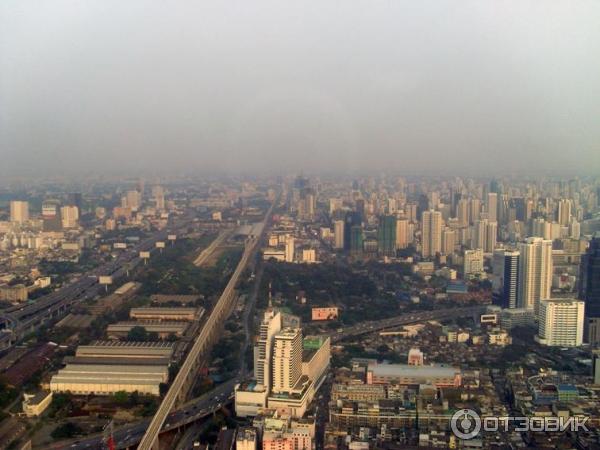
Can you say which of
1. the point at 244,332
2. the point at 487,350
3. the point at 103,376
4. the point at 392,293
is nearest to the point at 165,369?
the point at 103,376

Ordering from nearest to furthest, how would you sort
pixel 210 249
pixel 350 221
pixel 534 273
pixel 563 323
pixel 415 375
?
pixel 415 375 < pixel 563 323 < pixel 534 273 < pixel 210 249 < pixel 350 221

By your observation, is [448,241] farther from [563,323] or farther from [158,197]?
[158,197]

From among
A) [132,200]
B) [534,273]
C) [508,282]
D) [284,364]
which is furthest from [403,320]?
[132,200]

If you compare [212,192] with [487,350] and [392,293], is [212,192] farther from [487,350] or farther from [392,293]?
[487,350]

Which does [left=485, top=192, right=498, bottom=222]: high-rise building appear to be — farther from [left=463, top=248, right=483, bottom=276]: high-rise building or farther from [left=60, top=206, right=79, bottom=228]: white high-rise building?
[left=60, top=206, right=79, bottom=228]: white high-rise building

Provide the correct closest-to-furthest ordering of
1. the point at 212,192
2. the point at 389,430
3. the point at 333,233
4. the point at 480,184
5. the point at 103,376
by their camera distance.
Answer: the point at 389,430 < the point at 103,376 < the point at 480,184 < the point at 212,192 < the point at 333,233

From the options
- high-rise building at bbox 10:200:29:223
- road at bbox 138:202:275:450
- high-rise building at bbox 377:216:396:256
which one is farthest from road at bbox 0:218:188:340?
high-rise building at bbox 377:216:396:256

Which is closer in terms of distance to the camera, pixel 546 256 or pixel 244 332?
pixel 244 332
